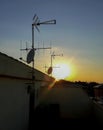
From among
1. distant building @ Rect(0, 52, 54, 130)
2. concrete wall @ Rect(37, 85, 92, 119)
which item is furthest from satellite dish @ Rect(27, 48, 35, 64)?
concrete wall @ Rect(37, 85, 92, 119)

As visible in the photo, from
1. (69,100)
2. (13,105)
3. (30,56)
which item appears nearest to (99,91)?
(69,100)

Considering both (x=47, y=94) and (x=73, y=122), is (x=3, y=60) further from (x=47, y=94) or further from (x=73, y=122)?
(x=47, y=94)

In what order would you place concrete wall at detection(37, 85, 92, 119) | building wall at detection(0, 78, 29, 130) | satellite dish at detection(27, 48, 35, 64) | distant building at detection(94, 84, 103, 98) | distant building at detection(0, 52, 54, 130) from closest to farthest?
distant building at detection(0, 52, 54, 130) < building wall at detection(0, 78, 29, 130) < satellite dish at detection(27, 48, 35, 64) < concrete wall at detection(37, 85, 92, 119) < distant building at detection(94, 84, 103, 98)

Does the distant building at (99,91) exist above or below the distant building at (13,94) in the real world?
above

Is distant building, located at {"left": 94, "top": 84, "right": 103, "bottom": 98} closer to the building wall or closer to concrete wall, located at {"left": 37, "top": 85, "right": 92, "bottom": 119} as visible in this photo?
concrete wall, located at {"left": 37, "top": 85, "right": 92, "bottom": 119}

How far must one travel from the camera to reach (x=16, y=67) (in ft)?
25.8

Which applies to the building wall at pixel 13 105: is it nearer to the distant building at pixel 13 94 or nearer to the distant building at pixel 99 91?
the distant building at pixel 13 94

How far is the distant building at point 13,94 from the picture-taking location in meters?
7.09

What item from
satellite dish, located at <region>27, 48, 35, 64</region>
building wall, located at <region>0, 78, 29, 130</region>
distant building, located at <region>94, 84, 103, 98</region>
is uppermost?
satellite dish, located at <region>27, 48, 35, 64</region>

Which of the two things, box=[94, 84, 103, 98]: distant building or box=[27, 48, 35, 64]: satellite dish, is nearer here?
box=[27, 48, 35, 64]: satellite dish

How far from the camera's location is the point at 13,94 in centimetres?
835

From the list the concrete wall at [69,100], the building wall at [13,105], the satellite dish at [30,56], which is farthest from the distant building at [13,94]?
the concrete wall at [69,100]

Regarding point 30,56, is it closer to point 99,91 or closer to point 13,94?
point 13,94

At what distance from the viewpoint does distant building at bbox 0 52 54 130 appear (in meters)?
7.09
